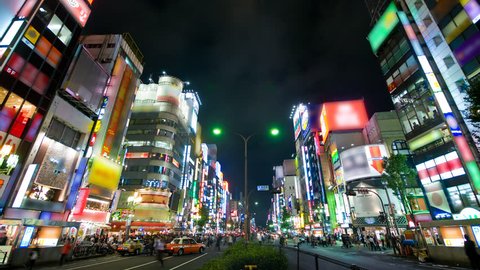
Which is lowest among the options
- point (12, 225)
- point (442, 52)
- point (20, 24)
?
point (12, 225)

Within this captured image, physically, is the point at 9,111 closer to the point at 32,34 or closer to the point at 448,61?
the point at 32,34

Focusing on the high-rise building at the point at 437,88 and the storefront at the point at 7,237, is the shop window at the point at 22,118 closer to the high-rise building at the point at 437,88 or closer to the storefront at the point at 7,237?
the storefront at the point at 7,237

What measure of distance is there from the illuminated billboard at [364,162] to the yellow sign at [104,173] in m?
47.8

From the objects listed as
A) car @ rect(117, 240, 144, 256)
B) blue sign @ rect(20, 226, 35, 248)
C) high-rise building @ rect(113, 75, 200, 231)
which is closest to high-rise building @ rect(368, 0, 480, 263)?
car @ rect(117, 240, 144, 256)

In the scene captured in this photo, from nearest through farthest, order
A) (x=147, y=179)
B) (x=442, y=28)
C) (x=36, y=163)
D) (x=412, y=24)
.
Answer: (x=36, y=163)
(x=442, y=28)
(x=412, y=24)
(x=147, y=179)

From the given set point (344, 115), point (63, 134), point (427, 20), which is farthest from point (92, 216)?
point (344, 115)

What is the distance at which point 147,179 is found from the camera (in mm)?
57219

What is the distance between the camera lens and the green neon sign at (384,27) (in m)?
37.7

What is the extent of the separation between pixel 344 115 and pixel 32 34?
66382mm

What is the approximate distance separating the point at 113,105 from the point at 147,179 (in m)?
27.8

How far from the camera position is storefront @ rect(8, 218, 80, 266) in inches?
578

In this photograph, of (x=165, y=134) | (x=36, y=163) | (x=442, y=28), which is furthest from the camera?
(x=165, y=134)

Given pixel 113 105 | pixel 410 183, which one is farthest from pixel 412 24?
pixel 113 105

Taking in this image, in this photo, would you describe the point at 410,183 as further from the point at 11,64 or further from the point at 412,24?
the point at 11,64
